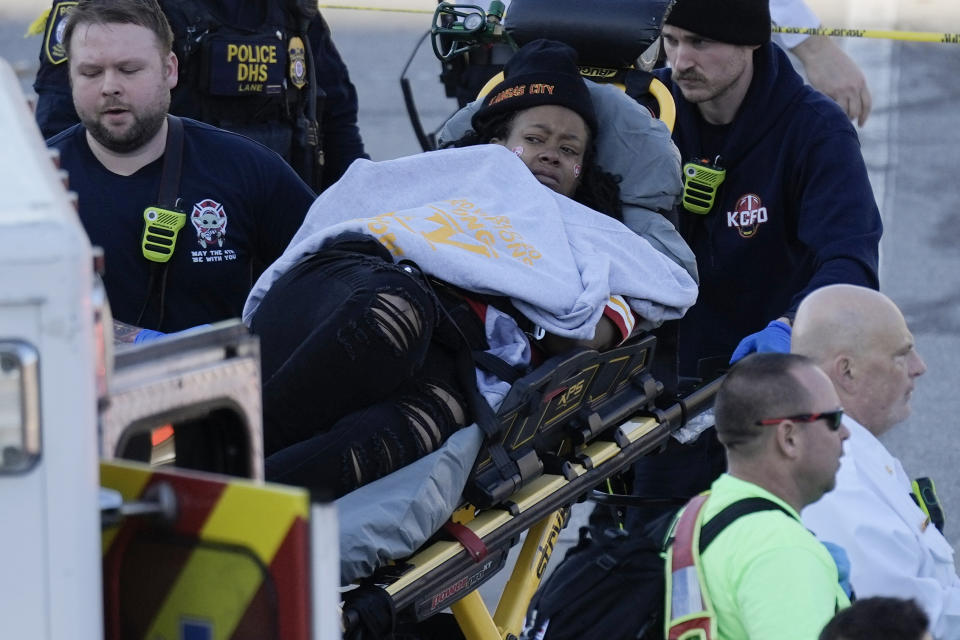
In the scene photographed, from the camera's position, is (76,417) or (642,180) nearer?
(76,417)

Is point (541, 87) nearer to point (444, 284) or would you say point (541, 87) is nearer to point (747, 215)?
point (747, 215)

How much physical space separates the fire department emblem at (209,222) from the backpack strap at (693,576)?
1.78 meters

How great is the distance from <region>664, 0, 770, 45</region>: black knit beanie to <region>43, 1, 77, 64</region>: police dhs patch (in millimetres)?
1880

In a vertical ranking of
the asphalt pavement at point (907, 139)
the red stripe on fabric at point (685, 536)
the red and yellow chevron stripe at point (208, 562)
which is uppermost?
the red and yellow chevron stripe at point (208, 562)

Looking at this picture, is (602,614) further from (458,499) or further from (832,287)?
(832,287)

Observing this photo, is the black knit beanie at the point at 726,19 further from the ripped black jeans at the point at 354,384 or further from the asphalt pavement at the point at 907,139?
the asphalt pavement at the point at 907,139

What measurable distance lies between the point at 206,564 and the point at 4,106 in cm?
56

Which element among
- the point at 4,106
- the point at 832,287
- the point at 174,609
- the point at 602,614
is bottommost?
the point at 602,614

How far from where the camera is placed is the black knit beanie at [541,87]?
424 cm

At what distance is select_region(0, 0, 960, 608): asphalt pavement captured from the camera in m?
6.25

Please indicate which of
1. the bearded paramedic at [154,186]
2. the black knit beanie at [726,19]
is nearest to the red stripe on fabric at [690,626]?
the bearded paramedic at [154,186]

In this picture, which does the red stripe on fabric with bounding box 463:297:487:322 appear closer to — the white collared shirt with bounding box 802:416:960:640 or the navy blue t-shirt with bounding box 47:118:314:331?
the navy blue t-shirt with bounding box 47:118:314:331

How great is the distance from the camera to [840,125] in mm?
4422

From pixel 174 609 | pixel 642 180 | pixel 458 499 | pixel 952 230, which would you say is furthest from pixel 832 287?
pixel 952 230
